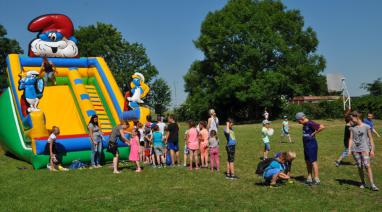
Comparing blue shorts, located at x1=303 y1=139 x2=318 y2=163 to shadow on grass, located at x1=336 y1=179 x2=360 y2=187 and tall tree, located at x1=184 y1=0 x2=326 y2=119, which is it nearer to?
shadow on grass, located at x1=336 y1=179 x2=360 y2=187

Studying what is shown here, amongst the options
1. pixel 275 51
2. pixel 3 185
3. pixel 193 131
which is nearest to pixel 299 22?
pixel 275 51

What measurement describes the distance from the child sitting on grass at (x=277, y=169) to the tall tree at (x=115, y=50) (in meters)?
40.1

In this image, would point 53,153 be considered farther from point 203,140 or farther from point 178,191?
point 178,191

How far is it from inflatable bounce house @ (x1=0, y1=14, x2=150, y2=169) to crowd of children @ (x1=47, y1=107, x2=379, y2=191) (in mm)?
668

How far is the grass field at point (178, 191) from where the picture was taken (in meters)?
6.93

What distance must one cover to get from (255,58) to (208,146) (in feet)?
87.7

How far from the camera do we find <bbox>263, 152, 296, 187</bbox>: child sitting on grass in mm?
8523

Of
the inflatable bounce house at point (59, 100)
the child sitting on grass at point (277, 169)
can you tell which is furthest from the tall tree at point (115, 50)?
the child sitting on grass at point (277, 169)

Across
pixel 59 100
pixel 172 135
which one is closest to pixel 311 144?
pixel 172 135

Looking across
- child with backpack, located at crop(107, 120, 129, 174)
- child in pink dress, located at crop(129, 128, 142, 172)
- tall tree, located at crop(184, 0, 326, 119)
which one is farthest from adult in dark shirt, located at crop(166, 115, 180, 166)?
tall tree, located at crop(184, 0, 326, 119)

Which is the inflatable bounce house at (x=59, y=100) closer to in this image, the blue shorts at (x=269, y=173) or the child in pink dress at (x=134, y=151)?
the child in pink dress at (x=134, y=151)

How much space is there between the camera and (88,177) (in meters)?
9.95

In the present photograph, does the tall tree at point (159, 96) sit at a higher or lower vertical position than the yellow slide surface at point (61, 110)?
higher

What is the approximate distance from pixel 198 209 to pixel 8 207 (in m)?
3.37
